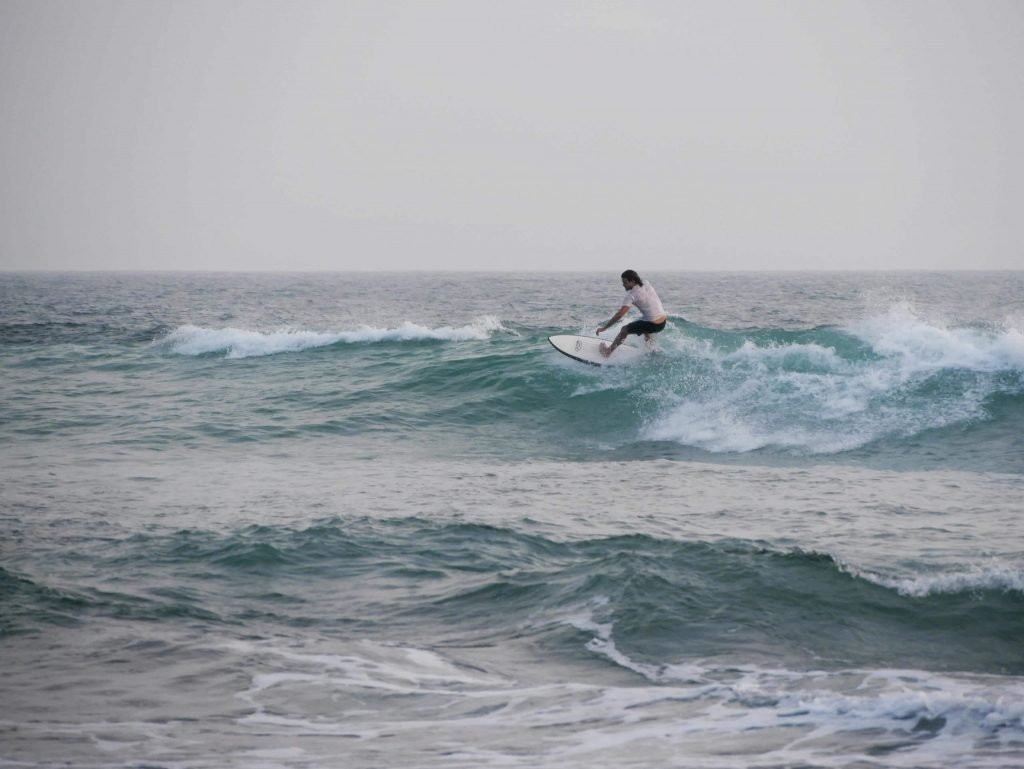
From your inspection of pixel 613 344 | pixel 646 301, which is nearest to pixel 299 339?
pixel 613 344

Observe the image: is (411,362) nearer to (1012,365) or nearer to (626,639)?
(1012,365)

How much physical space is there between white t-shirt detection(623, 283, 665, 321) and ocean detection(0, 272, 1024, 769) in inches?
58.2

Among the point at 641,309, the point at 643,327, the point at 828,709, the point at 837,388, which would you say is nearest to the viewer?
the point at 828,709

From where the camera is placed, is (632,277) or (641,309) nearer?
(632,277)

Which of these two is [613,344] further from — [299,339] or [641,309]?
[299,339]

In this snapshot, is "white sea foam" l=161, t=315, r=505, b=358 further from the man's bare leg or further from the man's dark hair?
the man's dark hair

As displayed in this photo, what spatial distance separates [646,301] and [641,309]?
0.26 metres

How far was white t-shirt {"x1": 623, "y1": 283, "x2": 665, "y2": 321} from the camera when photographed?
54.9 ft

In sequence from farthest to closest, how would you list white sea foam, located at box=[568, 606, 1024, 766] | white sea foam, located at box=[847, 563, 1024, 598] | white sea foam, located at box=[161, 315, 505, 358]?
white sea foam, located at box=[161, 315, 505, 358] → white sea foam, located at box=[847, 563, 1024, 598] → white sea foam, located at box=[568, 606, 1024, 766]

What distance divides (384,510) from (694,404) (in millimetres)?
7636

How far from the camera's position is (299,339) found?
2686 centimetres

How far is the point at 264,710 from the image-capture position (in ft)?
19.0

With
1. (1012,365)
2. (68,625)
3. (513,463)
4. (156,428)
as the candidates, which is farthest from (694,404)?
(68,625)

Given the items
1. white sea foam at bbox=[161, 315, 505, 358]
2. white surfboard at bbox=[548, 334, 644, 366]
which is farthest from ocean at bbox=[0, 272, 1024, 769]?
white sea foam at bbox=[161, 315, 505, 358]
